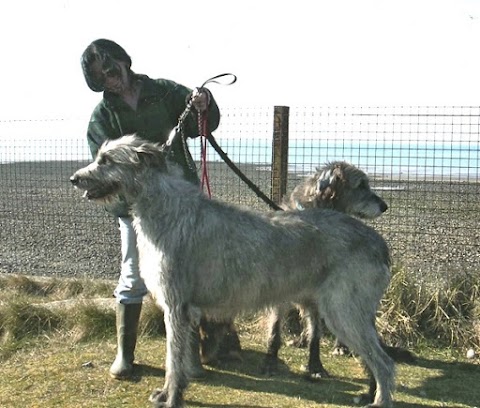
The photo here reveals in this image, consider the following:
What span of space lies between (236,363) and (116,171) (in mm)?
2398

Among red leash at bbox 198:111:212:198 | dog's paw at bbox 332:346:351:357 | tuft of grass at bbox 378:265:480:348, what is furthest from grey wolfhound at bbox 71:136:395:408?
tuft of grass at bbox 378:265:480:348

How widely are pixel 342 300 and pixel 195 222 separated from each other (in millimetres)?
1244

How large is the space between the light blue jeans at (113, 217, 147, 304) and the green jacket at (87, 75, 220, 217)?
144 millimetres

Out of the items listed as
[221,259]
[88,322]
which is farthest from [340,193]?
[88,322]

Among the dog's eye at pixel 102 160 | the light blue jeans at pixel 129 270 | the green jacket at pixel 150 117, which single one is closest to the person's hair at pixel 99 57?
the green jacket at pixel 150 117

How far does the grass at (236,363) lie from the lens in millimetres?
4945

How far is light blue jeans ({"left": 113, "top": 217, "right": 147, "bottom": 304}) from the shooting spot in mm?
5184

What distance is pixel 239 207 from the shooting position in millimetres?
4746

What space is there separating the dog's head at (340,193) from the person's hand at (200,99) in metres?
1.26

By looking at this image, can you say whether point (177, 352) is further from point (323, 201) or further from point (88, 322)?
point (88, 322)

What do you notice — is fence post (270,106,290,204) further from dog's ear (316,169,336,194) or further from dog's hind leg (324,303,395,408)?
dog's hind leg (324,303,395,408)

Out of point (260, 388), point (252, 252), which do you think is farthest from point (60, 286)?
point (252, 252)

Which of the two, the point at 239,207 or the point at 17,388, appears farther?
the point at 17,388

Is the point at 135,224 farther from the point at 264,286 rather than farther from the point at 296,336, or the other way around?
the point at 296,336
